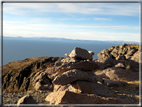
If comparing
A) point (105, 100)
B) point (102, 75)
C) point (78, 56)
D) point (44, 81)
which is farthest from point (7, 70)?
point (105, 100)

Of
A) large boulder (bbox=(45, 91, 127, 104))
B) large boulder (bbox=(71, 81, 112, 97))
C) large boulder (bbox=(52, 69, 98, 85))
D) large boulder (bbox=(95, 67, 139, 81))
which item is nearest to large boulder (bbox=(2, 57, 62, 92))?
large boulder (bbox=(95, 67, 139, 81))

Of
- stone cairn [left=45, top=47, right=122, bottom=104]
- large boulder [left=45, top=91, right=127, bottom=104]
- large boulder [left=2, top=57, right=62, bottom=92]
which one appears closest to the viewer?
large boulder [left=45, top=91, right=127, bottom=104]

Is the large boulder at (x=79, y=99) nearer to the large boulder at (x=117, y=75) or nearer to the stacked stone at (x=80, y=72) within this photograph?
the stacked stone at (x=80, y=72)

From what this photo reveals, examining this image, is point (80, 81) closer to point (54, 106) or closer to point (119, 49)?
point (54, 106)

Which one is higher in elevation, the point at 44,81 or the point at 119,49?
the point at 119,49

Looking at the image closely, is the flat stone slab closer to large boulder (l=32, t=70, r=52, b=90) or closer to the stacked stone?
the stacked stone

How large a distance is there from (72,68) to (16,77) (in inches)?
690

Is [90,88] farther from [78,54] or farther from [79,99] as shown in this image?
[78,54]

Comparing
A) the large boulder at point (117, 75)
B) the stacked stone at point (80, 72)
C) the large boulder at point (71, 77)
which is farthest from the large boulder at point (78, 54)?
the large boulder at point (117, 75)

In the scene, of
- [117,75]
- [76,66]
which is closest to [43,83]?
[76,66]

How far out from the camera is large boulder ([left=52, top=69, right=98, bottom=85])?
1118 cm

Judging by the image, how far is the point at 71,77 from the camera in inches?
453

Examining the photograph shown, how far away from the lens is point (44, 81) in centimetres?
1827

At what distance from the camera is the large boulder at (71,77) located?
36.7 ft
